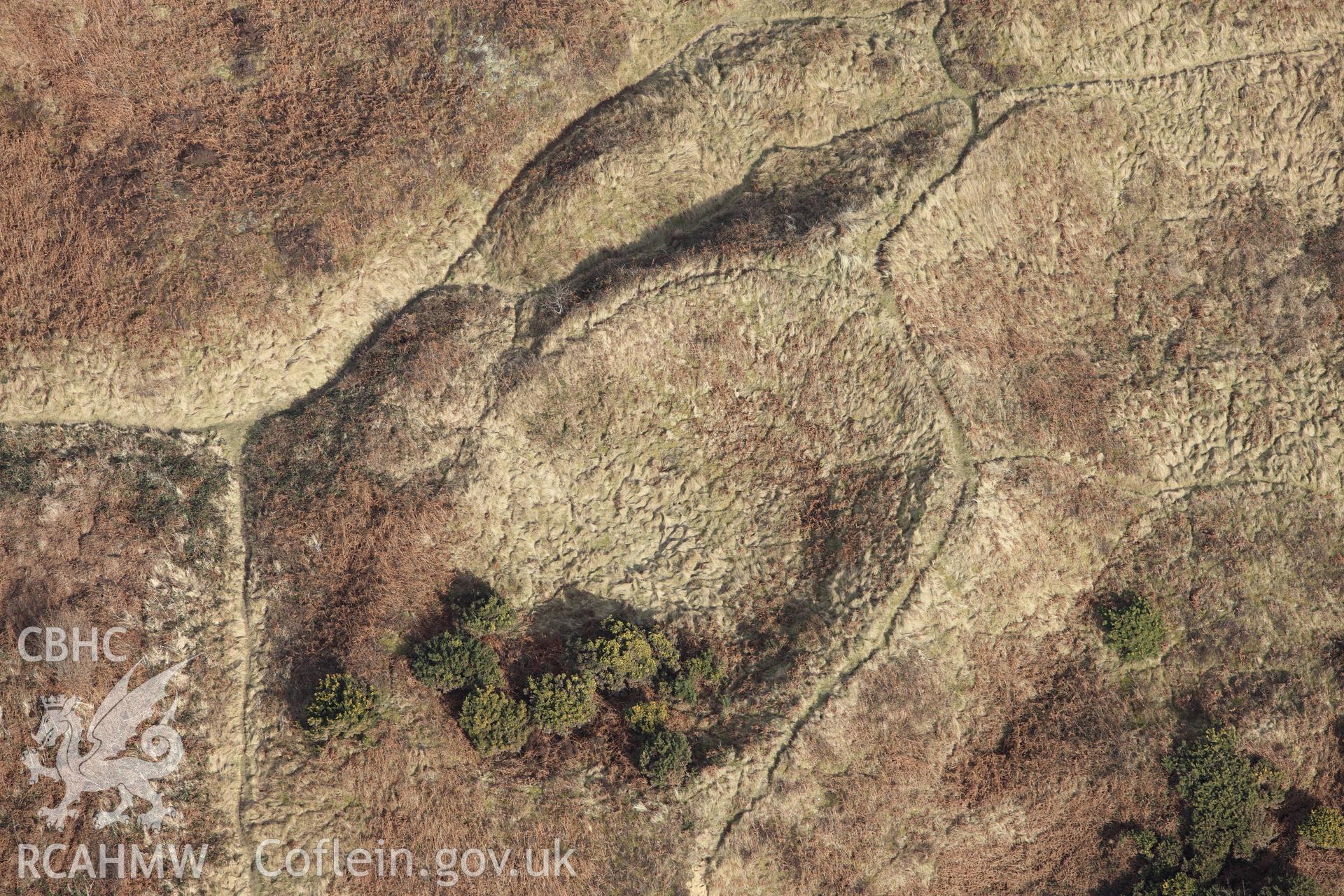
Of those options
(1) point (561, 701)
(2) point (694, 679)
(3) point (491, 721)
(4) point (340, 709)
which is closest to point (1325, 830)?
(2) point (694, 679)

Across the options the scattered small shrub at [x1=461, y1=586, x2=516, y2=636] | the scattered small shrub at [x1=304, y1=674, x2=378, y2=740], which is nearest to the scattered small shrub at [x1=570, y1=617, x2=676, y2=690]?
the scattered small shrub at [x1=461, y1=586, x2=516, y2=636]

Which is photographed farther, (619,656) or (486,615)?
(486,615)

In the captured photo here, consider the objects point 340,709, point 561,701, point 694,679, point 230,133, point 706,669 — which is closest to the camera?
point 340,709

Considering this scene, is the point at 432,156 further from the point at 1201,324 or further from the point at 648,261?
the point at 1201,324

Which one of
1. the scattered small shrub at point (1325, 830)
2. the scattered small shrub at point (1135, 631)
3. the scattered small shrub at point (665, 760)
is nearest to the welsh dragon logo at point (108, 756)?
the scattered small shrub at point (665, 760)

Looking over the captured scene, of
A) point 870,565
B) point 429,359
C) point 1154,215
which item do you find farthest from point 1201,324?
point 429,359
